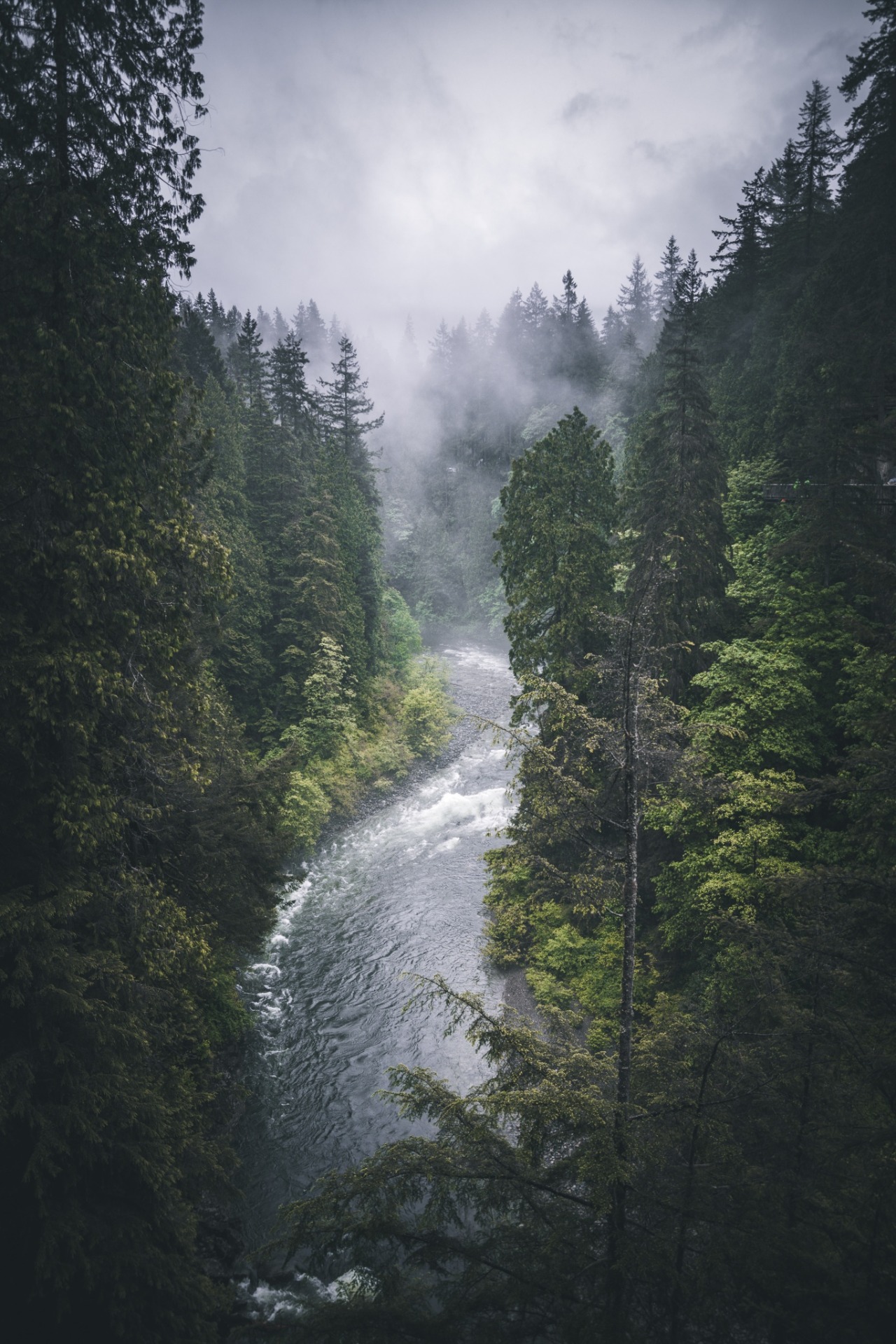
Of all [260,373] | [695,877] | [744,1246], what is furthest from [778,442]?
[260,373]

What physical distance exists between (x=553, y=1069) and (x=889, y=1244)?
11.0 feet

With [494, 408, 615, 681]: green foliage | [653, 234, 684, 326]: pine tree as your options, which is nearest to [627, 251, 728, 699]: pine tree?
Answer: [494, 408, 615, 681]: green foliage

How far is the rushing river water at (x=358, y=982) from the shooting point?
1305cm

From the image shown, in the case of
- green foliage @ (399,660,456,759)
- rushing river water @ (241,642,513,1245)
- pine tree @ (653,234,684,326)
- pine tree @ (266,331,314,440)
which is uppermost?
pine tree @ (653,234,684,326)

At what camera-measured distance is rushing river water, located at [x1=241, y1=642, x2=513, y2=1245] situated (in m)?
13.0

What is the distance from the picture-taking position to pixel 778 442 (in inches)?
893

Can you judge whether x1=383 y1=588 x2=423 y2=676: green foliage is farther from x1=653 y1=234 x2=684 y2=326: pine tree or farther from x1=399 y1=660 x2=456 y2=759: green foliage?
x1=653 y1=234 x2=684 y2=326: pine tree

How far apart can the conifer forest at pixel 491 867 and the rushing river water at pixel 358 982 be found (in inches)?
7.1

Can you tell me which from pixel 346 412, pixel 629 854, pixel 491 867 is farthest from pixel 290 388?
pixel 629 854

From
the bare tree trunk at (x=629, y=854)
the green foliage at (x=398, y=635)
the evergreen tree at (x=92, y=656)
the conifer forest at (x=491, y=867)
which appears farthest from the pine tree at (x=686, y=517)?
the green foliage at (x=398, y=635)

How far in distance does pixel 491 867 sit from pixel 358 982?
5.21 meters

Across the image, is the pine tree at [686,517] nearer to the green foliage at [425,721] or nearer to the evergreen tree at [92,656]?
the evergreen tree at [92,656]

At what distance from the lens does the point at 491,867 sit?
19.1 metres

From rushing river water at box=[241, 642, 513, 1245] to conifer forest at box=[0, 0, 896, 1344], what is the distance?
180 millimetres
